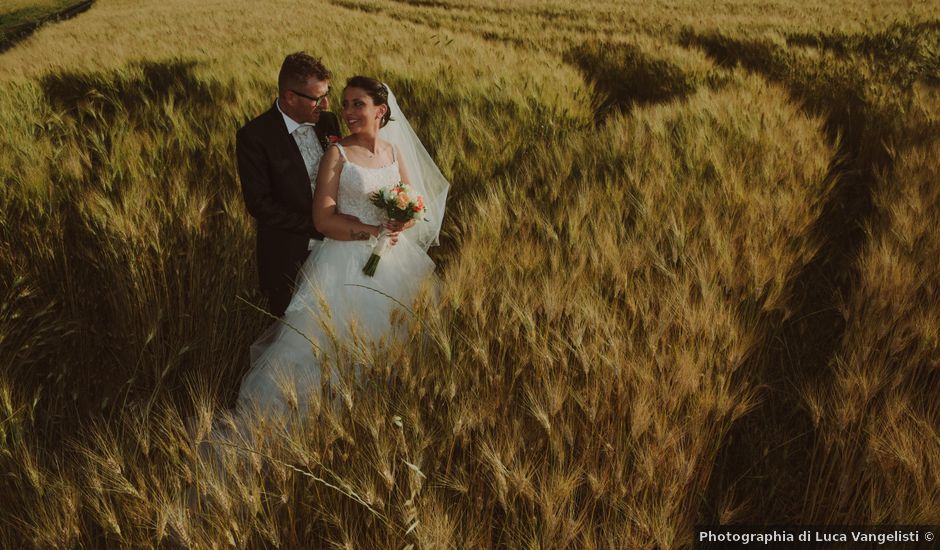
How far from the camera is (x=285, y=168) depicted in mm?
2033

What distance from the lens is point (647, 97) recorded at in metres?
5.81

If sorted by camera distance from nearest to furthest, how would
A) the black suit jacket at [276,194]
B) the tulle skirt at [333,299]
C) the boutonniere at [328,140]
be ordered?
1. the tulle skirt at [333,299]
2. the black suit jacket at [276,194]
3. the boutonniere at [328,140]

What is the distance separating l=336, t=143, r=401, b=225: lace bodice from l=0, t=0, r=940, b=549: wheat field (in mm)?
447

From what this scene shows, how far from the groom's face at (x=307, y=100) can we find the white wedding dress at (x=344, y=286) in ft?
0.62

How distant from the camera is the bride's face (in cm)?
200

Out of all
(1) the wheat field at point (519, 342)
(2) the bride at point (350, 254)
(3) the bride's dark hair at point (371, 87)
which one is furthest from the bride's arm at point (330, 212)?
(1) the wheat field at point (519, 342)

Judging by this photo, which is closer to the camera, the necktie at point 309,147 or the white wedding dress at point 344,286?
the white wedding dress at point 344,286

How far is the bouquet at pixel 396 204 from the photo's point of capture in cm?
188

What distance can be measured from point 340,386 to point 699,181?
1989mm

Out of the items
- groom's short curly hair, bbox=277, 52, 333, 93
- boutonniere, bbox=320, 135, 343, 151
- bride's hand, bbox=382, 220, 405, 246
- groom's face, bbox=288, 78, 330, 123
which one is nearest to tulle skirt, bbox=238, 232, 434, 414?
bride's hand, bbox=382, 220, 405, 246

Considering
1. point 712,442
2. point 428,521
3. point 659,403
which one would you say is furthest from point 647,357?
point 428,521

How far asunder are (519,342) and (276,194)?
1322mm

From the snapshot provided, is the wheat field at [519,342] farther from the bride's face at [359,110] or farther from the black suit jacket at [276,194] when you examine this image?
the bride's face at [359,110]

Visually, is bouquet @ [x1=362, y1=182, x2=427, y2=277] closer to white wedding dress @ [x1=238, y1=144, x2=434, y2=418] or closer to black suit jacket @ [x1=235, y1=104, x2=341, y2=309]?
white wedding dress @ [x1=238, y1=144, x2=434, y2=418]
